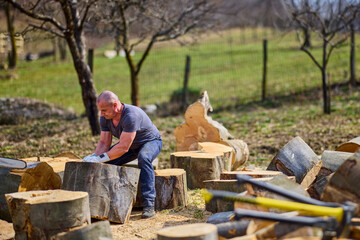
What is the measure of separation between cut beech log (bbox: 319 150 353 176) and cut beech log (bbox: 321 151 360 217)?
147 centimetres

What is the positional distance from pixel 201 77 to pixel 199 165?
42.7ft

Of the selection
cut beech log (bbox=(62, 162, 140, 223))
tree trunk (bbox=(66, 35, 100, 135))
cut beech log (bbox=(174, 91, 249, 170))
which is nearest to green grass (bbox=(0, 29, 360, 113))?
tree trunk (bbox=(66, 35, 100, 135))

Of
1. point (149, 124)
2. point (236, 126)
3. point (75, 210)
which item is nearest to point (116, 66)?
point (236, 126)

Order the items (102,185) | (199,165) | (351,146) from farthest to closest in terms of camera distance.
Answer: (199,165), (351,146), (102,185)

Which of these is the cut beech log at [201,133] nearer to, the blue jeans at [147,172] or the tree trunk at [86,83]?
the blue jeans at [147,172]

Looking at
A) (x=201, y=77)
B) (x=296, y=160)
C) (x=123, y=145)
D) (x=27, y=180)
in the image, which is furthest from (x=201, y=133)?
(x=201, y=77)

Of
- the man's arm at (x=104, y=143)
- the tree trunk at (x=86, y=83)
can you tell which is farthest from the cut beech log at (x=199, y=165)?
the tree trunk at (x=86, y=83)

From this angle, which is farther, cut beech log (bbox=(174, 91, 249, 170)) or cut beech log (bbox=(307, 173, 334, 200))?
cut beech log (bbox=(174, 91, 249, 170))

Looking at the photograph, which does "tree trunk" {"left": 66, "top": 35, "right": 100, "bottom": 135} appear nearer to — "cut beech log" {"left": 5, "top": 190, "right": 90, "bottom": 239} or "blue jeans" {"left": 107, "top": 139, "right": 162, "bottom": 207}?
"blue jeans" {"left": 107, "top": 139, "right": 162, "bottom": 207}

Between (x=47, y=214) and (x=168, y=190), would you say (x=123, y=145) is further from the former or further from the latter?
(x=47, y=214)

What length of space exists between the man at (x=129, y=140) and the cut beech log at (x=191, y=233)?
1749 mm

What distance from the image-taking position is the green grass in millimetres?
15856

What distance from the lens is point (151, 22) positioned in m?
13.6

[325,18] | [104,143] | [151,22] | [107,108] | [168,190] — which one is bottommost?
[168,190]
